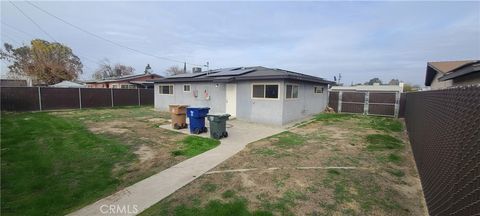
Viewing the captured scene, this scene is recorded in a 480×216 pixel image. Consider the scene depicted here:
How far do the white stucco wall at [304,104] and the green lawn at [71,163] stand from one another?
5238 millimetres

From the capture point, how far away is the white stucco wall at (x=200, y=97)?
1401 cm

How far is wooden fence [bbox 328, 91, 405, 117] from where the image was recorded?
15.5 m

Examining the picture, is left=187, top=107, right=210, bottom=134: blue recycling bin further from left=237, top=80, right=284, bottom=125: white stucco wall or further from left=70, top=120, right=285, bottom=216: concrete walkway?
left=237, top=80, right=284, bottom=125: white stucco wall

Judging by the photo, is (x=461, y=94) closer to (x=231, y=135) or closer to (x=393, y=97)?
(x=231, y=135)

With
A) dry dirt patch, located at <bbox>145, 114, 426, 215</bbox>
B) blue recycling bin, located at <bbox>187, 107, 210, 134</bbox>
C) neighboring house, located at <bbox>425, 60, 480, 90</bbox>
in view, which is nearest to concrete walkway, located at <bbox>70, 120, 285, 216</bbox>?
dry dirt patch, located at <bbox>145, 114, 426, 215</bbox>

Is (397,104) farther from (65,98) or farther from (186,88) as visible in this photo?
(65,98)

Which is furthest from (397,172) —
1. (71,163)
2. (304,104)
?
(304,104)

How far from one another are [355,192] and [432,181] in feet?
3.95

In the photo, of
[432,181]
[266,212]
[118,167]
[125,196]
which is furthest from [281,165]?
[118,167]

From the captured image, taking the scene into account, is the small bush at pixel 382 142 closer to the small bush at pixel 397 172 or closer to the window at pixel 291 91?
the small bush at pixel 397 172

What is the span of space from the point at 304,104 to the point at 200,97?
22.0 feet

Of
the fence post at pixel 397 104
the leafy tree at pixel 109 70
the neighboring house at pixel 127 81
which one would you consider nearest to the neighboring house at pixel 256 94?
the fence post at pixel 397 104

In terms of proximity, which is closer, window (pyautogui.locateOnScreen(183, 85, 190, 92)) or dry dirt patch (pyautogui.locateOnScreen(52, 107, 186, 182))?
dry dirt patch (pyautogui.locateOnScreen(52, 107, 186, 182))

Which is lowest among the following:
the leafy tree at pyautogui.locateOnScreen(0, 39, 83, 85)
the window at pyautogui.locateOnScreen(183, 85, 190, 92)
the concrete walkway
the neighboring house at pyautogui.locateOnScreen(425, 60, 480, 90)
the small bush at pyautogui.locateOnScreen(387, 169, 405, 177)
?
the concrete walkway
